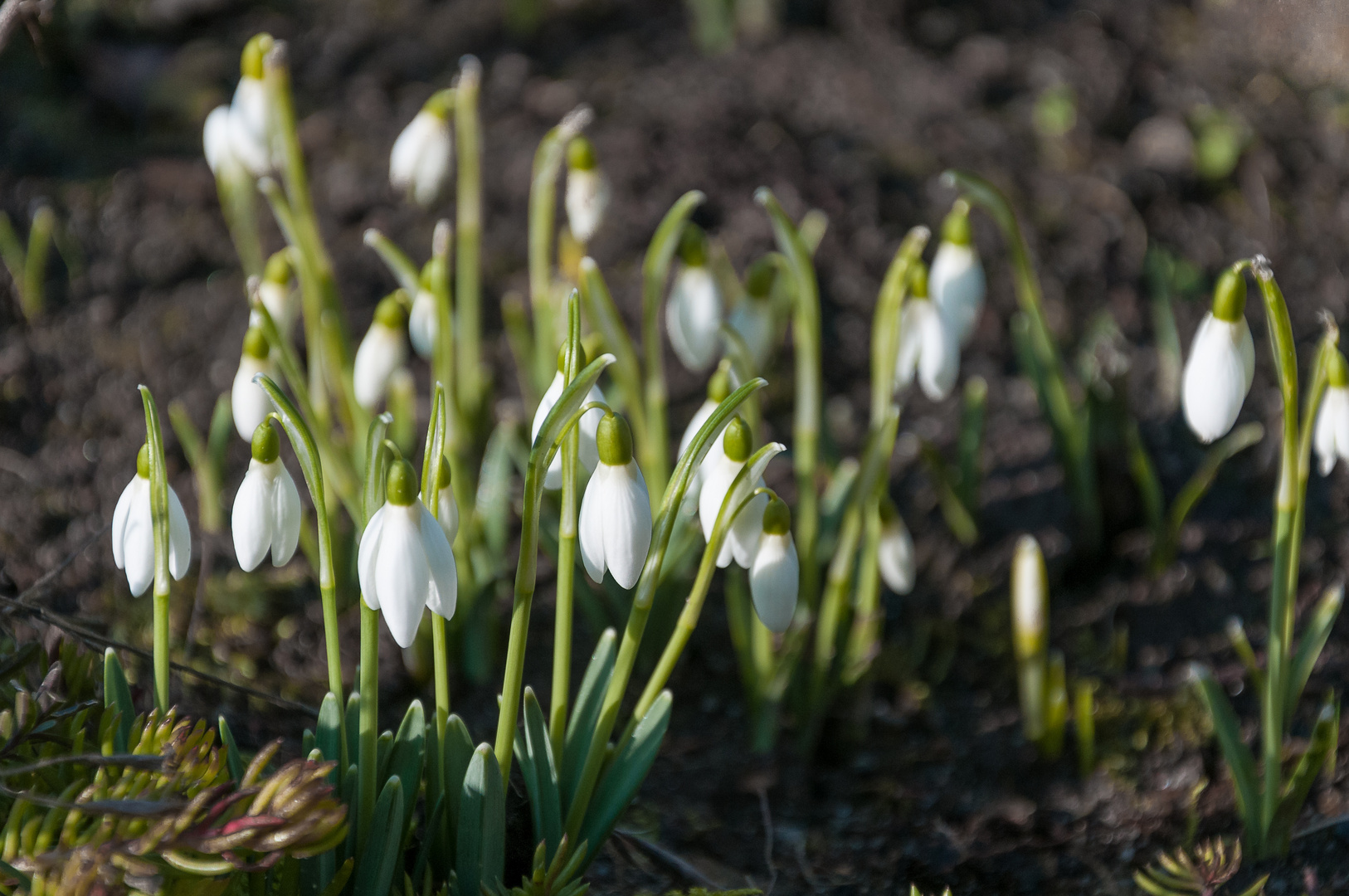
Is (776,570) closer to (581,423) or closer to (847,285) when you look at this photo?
(581,423)

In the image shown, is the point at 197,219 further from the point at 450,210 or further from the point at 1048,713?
the point at 1048,713

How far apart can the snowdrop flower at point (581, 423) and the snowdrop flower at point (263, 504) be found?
28 centimetres

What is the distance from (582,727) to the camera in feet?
5.00

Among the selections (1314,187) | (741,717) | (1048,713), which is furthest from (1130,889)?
(1314,187)

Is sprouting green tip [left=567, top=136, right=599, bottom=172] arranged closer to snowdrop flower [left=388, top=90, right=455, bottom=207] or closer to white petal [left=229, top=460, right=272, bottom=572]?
snowdrop flower [left=388, top=90, right=455, bottom=207]

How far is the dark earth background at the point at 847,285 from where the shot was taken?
6.37ft

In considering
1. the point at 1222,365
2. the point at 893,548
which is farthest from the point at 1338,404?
the point at 893,548

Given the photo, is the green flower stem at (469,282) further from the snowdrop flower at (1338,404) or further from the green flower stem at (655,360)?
the snowdrop flower at (1338,404)

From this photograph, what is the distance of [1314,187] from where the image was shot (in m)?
3.28

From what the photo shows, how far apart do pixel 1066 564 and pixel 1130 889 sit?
77 centimetres

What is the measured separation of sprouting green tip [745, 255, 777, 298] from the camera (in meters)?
1.88

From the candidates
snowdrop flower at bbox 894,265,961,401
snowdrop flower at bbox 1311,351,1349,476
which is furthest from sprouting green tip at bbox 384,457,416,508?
snowdrop flower at bbox 1311,351,1349,476

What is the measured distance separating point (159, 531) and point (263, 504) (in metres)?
0.11

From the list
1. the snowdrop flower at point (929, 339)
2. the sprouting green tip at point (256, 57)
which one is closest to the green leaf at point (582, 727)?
the snowdrop flower at point (929, 339)
